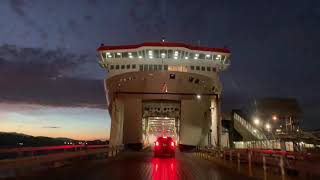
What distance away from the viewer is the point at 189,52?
39625 millimetres

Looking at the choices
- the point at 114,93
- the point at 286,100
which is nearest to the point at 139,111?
the point at 114,93

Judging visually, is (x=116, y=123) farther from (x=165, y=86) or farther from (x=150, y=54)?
(x=150, y=54)

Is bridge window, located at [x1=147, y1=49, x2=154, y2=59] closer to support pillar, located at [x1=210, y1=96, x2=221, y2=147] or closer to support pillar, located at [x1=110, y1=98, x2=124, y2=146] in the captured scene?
support pillar, located at [x1=110, y1=98, x2=124, y2=146]

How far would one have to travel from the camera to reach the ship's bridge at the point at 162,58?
3872cm

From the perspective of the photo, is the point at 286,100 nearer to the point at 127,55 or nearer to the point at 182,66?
the point at 182,66

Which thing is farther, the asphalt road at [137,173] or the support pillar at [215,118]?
the support pillar at [215,118]

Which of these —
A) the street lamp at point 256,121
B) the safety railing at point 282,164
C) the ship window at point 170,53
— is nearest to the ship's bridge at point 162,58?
the ship window at point 170,53

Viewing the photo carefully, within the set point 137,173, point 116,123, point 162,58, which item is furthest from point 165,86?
point 137,173

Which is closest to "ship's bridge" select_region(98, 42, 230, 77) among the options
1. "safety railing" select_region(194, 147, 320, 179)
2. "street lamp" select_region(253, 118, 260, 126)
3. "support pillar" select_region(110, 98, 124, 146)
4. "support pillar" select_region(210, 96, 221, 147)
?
"support pillar" select_region(210, 96, 221, 147)

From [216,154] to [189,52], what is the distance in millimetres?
16693

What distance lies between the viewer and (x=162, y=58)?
127 feet

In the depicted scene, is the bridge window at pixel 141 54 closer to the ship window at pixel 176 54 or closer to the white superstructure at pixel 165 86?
the white superstructure at pixel 165 86

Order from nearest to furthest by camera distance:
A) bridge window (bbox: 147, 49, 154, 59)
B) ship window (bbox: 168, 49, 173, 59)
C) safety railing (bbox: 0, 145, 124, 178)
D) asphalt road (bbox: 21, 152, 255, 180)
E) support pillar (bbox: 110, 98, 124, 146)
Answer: safety railing (bbox: 0, 145, 124, 178) → asphalt road (bbox: 21, 152, 255, 180) → support pillar (bbox: 110, 98, 124, 146) → bridge window (bbox: 147, 49, 154, 59) → ship window (bbox: 168, 49, 173, 59)

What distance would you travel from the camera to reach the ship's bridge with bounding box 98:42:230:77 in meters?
38.7
